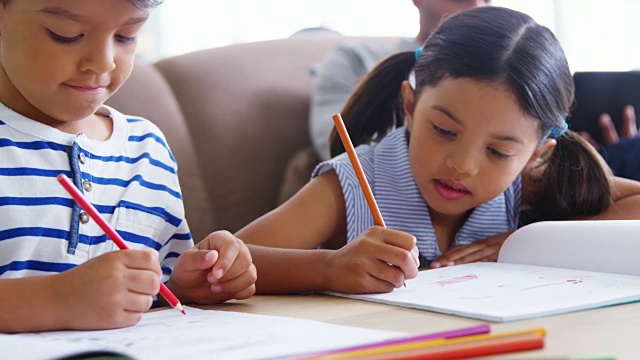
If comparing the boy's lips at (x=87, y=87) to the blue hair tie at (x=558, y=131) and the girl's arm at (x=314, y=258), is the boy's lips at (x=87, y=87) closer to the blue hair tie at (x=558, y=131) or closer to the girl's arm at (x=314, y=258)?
the girl's arm at (x=314, y=258)

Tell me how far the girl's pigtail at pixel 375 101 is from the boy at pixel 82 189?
0.44 meters

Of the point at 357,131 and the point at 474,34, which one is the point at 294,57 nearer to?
the point at 357,131

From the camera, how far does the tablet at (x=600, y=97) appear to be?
173 cm

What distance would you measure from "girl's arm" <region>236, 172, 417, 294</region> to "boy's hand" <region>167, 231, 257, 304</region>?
0.06 m

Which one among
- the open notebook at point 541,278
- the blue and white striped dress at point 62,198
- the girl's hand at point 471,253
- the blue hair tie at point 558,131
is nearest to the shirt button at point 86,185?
the blue and white striped dress at point 62,198

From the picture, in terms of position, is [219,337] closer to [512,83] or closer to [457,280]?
[457,280]

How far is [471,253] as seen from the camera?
120cm

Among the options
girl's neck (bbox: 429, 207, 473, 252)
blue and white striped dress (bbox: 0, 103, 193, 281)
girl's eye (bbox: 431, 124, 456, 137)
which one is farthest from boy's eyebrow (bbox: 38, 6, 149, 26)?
girl's neck (bbox: 429, 207, 473, 252)

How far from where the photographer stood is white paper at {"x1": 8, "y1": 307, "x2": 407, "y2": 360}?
0.62m

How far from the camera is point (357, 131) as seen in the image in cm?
148

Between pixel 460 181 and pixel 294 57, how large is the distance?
87cm

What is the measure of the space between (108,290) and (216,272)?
0.15 metres

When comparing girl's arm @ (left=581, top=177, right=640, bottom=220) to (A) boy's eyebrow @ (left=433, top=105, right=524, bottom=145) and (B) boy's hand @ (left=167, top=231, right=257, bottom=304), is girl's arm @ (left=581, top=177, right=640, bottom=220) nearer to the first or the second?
(A) boy's eyebrow @ (left=433, top=105, right=524, bottom=145)

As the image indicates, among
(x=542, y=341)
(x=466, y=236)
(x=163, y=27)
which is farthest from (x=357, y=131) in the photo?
(x=163, y=27)
